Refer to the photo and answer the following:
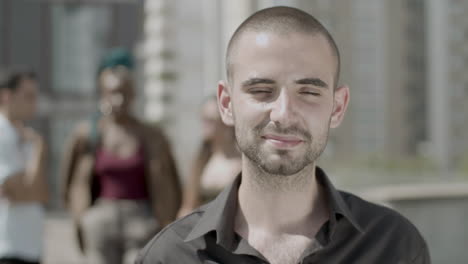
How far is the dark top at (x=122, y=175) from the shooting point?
4.83m

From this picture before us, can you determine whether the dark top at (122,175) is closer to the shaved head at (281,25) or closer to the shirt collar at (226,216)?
the shirt collar at (226,216)

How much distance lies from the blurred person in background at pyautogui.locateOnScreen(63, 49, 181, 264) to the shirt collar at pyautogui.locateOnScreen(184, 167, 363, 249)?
9.45 feet

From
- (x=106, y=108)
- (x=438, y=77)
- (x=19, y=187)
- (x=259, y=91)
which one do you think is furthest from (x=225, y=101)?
(x=438, y=77)

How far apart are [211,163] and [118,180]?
571 mm

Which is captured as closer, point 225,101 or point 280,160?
point 280,160

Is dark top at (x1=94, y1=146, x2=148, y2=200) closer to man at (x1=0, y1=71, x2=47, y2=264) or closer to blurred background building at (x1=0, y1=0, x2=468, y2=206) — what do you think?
man at (x1=0, y1=71, x2=47, y2=264)

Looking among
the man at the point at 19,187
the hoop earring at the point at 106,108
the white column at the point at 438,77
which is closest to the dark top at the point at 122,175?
the hoop earring at the point at 106,108

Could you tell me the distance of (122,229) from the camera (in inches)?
190

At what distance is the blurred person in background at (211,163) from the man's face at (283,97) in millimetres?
2864

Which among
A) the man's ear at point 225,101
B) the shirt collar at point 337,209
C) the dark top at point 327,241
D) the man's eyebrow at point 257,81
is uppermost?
the man's eyebrow at point 257,81

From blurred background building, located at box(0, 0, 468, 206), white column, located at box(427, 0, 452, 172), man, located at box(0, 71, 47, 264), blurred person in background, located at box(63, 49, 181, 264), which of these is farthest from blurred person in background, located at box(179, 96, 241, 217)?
white column, located at box(427, 0, 452, 172)

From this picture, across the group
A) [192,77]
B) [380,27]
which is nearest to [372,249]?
[380,27]

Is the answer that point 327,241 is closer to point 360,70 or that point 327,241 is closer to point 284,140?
point 284,140

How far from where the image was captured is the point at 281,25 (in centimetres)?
187
